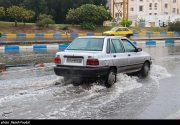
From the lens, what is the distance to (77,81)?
1231 cm

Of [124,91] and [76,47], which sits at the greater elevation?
[76,47]

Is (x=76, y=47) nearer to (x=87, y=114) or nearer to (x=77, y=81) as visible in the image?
(x=77, y=81)

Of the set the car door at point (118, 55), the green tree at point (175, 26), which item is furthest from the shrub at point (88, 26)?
the car door at point (118, 55)

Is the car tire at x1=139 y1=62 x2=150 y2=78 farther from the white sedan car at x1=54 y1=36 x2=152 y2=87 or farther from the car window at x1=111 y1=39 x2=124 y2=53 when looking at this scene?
the car window at x1=111 y1=39 x2=124 y2=53

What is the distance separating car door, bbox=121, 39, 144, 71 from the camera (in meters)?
13.1

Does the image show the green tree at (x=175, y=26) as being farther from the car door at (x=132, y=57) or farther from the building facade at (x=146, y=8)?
the car door at (x=132, y=57)

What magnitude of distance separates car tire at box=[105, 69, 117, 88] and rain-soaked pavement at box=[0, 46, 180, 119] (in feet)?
0.52

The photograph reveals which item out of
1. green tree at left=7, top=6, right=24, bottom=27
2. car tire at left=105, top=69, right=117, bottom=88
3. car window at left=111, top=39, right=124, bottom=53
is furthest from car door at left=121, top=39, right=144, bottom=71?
green tree at left=7, top=6, right=24, bottom=27

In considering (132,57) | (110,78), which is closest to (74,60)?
(110,78)

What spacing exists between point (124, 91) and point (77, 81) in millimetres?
1845

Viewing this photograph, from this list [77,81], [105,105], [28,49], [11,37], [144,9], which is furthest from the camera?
[144,9]

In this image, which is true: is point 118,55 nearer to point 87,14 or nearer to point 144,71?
point 144,71

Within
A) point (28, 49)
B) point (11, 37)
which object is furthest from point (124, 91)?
point (11, 37)

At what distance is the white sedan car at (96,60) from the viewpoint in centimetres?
1148
